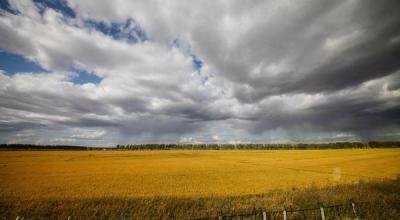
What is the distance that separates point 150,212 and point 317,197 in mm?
12094

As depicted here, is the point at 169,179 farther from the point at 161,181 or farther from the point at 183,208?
the point at 183,208

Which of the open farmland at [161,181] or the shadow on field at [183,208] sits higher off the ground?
the shadow on field at [183,208]

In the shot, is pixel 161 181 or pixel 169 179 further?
pixel 169 179

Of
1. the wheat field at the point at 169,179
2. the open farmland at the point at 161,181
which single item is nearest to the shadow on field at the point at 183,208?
the open farmland at the point at 161,181

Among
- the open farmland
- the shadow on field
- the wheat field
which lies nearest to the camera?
the shadow on field

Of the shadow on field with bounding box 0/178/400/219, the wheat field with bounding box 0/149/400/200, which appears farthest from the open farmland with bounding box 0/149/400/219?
the shadow on field with bounding box 0/178/400/219

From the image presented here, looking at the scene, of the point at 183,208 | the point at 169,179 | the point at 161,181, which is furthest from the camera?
the point at 169,179

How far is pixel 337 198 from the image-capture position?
14.5 meters

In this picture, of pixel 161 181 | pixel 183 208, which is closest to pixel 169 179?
pixel 161 181

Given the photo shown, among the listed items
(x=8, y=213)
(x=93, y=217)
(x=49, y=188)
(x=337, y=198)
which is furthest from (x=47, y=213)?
(x=337, y=198)

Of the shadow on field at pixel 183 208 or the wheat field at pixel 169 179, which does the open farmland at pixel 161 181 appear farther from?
the shadow on field at pixel 183 208

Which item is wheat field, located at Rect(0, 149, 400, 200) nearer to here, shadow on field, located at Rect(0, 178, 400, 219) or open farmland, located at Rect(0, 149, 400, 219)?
open farmland, located at Rect(0, 149, 400, 219)

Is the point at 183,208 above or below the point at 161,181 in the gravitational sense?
above

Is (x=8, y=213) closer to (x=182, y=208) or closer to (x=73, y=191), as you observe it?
(x=73, y=191)
